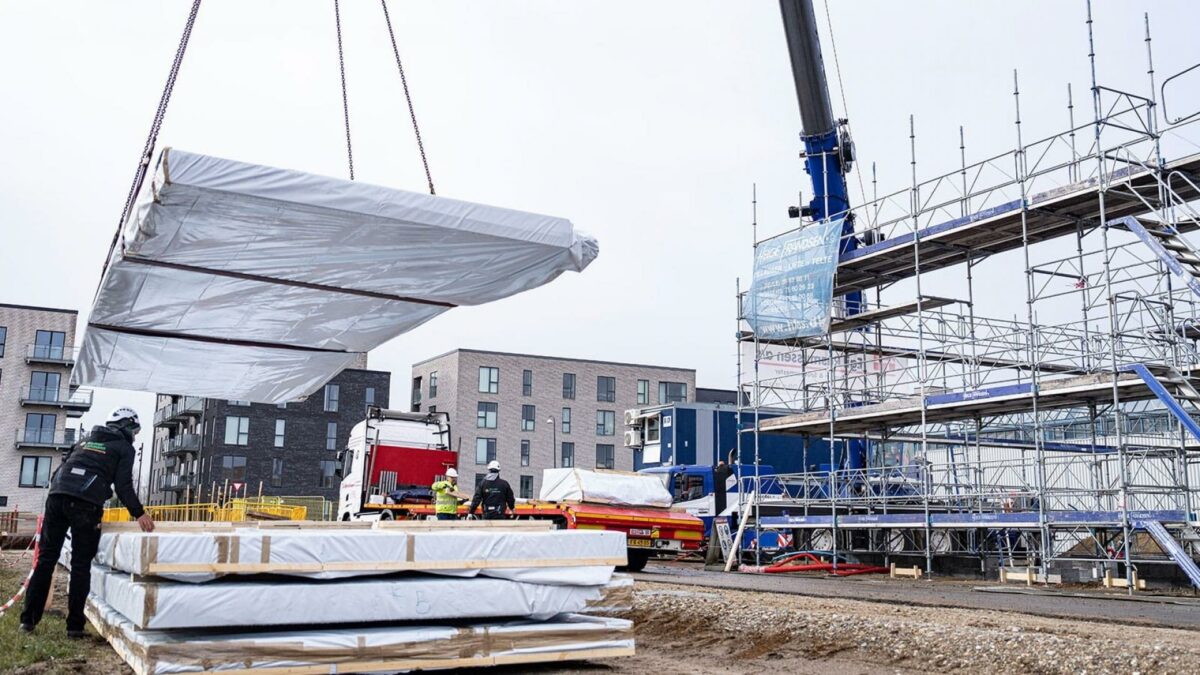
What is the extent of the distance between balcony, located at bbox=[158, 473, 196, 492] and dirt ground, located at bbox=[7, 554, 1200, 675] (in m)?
64.7

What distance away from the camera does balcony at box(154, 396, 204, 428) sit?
241ft

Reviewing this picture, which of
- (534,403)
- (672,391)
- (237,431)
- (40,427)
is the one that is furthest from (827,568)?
(40,427)

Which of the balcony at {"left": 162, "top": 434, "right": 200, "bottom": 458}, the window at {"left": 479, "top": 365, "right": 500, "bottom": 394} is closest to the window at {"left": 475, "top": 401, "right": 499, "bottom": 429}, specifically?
the window at {"left": 479, "top": 365, "right": 500, "bottom": 394}

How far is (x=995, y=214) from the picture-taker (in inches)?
813

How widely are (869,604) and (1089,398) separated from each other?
9.89 metres

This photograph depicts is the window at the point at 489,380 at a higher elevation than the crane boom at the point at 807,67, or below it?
below

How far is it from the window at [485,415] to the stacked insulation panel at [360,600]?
5999cm

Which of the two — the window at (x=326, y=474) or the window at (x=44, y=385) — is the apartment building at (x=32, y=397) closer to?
the window at (x=44, y=385)

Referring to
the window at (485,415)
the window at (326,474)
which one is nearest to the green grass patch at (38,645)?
the window at (485,415)

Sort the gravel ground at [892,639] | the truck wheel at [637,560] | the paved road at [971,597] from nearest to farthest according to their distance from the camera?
1. the gravel ground at [892,639]
2. the paved road at [971,597]
3. the truck wheel at [637,560]

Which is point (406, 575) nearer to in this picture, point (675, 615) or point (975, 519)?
point (675, 615)

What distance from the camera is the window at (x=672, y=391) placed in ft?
241

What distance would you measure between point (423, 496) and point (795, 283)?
32.8 feet

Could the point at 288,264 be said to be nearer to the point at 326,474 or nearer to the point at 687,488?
the point at 687,488
